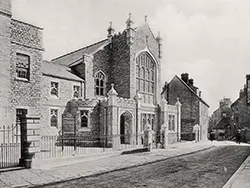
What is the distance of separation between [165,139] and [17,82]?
13530 millimetres

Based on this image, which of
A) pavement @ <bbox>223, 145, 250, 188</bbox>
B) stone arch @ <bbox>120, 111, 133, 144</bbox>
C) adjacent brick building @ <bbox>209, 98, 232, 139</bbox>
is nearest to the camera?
pavement @ <bbox>223, 145, 250, 188</bbox>

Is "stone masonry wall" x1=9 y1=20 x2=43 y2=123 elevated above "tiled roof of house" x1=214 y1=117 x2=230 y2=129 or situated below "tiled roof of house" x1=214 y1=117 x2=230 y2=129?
above

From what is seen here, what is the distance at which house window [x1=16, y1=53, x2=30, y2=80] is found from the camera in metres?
18.5

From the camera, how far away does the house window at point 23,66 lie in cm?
1850

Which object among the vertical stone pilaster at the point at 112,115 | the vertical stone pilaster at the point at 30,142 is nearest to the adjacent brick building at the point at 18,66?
the vertical stone pilaster at the point at 30,142

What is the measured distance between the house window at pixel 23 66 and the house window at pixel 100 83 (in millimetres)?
9391

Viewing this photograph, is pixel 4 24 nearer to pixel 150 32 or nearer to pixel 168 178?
pixel 168 178

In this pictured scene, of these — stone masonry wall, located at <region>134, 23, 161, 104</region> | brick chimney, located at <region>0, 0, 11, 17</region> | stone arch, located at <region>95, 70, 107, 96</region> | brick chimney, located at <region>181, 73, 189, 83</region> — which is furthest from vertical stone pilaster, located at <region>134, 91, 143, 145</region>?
brick chimney, located at <region>181, 73, 189, 83</region>

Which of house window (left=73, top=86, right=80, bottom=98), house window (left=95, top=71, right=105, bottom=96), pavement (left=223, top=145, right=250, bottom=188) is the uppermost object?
house window (left=95, top=71, right=105, bottom=96)

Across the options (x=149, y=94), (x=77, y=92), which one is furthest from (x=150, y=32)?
(x=77, y=92)

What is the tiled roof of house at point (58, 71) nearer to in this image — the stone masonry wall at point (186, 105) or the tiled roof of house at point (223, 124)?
the stone masonry wall at point (186, 105)

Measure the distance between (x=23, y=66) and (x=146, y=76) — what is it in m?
14.4

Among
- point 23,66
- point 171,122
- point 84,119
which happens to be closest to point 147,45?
point 171,122

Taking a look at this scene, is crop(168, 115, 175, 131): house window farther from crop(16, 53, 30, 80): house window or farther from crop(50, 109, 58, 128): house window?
crop(16, 53, 30, 80): house window
